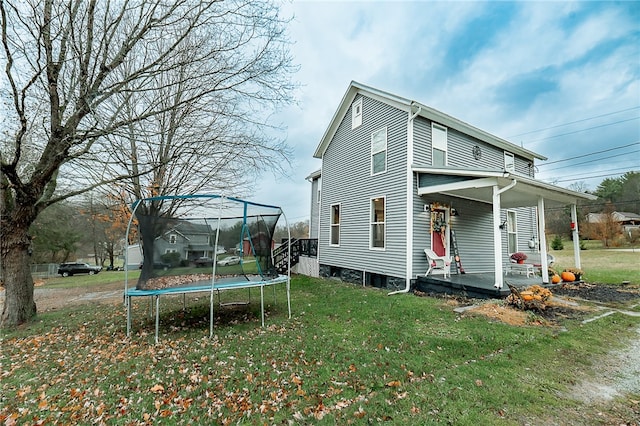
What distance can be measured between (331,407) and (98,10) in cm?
785

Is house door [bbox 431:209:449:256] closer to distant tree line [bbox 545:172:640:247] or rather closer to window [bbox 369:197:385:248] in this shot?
window [bbox 369:197:385:248]

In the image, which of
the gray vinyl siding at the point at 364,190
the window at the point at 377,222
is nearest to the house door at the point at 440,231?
the gray vinyl siding at the point at 364,190

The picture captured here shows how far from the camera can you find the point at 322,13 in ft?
23.8

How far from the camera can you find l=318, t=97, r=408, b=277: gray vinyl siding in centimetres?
864

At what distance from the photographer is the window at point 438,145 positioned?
902 cm

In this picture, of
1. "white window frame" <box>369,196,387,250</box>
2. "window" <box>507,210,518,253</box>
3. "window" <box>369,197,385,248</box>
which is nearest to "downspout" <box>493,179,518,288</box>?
"white window frame" <box>369,196,387,250</box>

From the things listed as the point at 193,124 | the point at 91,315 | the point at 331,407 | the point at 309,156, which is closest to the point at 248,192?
the point at 309,156

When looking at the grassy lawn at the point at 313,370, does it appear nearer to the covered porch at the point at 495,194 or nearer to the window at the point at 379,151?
the covered porch at the point at 495,194

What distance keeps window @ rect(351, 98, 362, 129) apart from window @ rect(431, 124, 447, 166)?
9.41 feet

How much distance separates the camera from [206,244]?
5.91 meters

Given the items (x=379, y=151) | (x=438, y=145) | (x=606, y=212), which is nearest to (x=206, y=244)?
(x=379, y=151)

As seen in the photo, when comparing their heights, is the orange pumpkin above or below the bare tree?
below

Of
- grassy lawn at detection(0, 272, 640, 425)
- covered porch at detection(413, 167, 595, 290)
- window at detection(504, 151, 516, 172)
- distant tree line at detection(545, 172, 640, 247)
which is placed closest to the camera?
grassy lawn at detection(0, 272, 640, 425)

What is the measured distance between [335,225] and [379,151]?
143 inches
